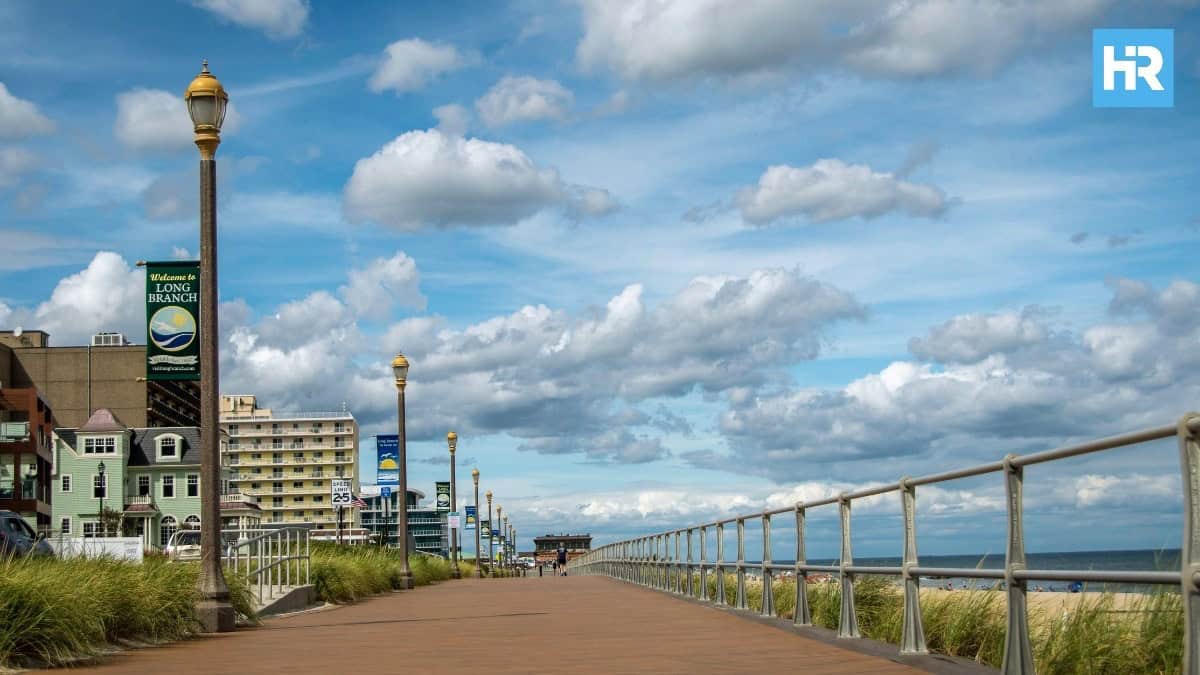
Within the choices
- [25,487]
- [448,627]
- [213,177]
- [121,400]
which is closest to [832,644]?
[448,627]

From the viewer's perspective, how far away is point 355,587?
2848 centimetres

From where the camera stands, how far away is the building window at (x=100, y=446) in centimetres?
10944

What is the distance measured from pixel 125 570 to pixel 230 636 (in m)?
1.39

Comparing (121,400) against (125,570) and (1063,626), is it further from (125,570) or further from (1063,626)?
(1063,626)

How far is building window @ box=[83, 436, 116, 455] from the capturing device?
109 meters

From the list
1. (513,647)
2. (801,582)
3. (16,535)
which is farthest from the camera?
(16,535)

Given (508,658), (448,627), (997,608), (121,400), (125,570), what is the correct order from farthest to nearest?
(121,400) → (448,627) → (125,570) → (508,658) → (997,608)

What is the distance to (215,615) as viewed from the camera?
16.2 m

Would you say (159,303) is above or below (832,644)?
above

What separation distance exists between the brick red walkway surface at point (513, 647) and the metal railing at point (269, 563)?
4.04 feet

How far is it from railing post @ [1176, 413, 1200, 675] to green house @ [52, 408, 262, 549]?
338 ft

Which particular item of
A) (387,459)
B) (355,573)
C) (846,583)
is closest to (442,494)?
(387,459)

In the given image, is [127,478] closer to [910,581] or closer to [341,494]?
[341,494]

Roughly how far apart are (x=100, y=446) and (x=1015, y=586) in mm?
109197
